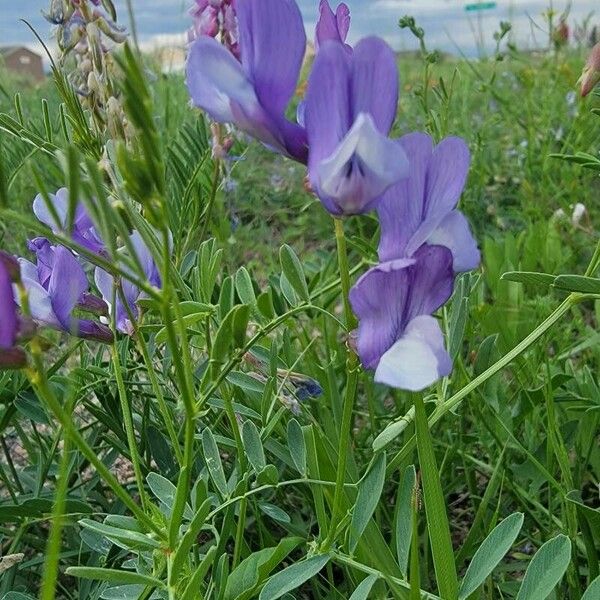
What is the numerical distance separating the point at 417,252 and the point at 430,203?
0.09ft

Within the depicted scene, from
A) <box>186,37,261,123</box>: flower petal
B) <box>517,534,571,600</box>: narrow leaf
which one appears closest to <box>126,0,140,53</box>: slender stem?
<box>186,37,261,123</box>: flower petal

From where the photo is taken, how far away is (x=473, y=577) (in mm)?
563

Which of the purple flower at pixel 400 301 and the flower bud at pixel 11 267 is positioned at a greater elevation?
the flower bud at pixel 11 267

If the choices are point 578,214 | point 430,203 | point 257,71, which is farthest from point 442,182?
point 578,214

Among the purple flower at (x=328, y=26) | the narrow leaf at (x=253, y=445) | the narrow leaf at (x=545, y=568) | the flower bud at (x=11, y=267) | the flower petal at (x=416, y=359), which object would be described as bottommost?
the narrow leaf at (x=545, y=568)

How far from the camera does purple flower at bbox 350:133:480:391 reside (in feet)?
1.57

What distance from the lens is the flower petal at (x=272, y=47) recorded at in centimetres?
44

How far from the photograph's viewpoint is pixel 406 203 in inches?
19.5

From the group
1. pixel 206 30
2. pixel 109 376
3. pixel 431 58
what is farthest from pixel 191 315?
pixel 431 58

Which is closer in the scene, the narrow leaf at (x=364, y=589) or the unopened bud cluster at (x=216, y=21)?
the narrow leaf at (x=364, y=589)

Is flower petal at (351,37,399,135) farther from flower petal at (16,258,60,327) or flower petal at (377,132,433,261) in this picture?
flower petal at (16,258,60,327)

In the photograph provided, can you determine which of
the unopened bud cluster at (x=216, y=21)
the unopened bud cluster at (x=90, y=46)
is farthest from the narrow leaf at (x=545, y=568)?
the unopened bud cluster at (x=216, y=21)

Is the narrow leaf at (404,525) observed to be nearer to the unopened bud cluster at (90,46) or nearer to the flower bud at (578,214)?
the unopened bud cluster at (90,46)

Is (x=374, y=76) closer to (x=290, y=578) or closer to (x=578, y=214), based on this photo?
(x=290, y=578)
